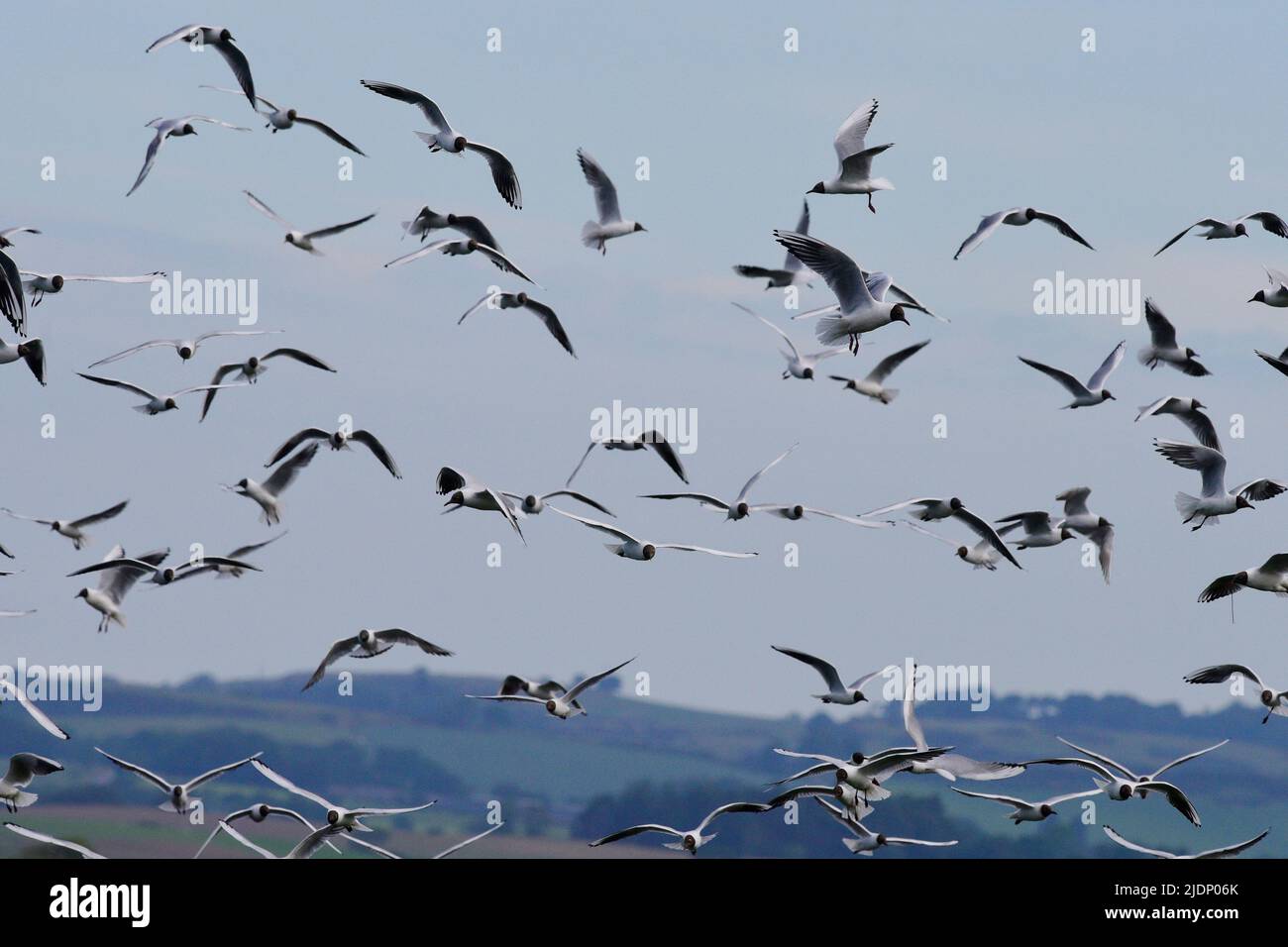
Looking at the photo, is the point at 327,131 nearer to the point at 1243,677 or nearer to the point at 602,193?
the point at 602,193

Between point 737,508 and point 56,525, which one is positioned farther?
point 56,525

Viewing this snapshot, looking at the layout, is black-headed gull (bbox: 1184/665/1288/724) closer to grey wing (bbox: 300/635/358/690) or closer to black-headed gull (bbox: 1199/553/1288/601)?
black-headed gull (bbox: 1199/553/1288/601)

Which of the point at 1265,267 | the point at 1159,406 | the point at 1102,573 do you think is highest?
the point at 1265,267

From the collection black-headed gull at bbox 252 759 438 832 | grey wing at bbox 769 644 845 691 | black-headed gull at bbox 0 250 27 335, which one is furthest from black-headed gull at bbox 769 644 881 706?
black-headed gull at bbox 0 250 27 335

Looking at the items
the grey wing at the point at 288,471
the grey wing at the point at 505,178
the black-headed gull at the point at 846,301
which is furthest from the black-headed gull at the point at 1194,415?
the grey wing at the point at 288,471

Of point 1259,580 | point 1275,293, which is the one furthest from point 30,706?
point 1275,293

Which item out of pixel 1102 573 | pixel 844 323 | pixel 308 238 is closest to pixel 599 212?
pixel 308 238
